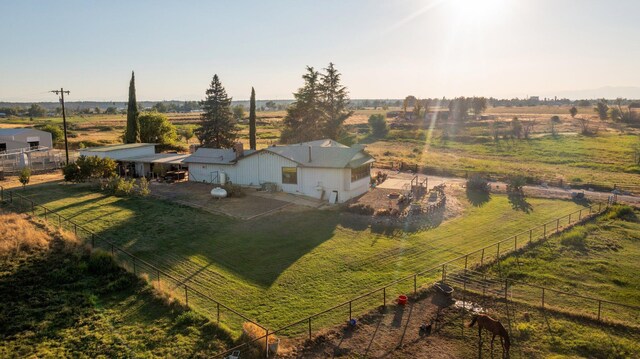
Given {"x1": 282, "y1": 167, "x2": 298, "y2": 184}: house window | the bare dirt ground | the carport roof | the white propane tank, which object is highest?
the carport roof

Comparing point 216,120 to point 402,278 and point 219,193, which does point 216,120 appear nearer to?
point 219,193

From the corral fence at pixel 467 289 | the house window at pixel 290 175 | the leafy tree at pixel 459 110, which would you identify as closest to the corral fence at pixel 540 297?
the corral fence at pixel 467 289

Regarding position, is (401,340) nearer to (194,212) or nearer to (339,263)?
(339,263)

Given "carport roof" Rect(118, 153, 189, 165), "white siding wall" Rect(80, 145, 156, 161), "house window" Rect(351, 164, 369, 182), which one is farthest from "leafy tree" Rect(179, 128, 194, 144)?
"house window" Rect(351, 164, 369, 182)

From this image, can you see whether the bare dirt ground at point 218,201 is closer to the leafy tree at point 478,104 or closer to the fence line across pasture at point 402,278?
the fence line across pasture at point 402,278

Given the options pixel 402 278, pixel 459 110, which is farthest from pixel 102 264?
pixel 459 110

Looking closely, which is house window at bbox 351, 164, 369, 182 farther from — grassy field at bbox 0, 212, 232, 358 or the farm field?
grassy field at bbox 0, 212, 232, 358
